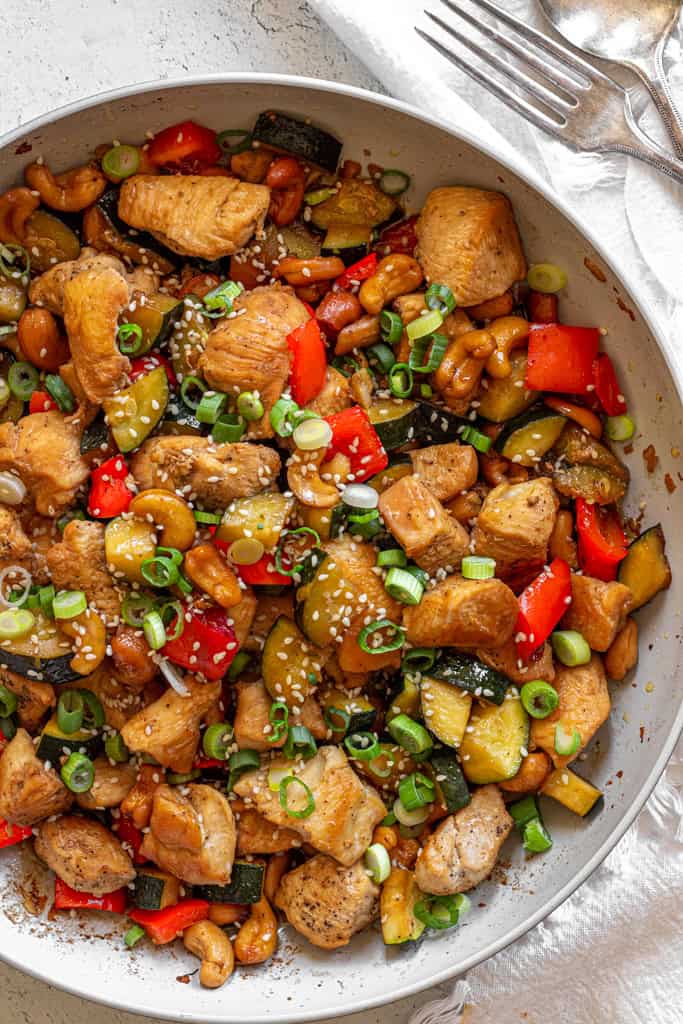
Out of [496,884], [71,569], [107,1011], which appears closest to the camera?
[71,569]

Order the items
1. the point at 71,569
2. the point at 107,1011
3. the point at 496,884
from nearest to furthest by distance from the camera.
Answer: the point at 71,569 < the point at 496,884 < the point at 107,1011

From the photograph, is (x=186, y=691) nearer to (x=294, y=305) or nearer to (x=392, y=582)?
(x=392, y=582)

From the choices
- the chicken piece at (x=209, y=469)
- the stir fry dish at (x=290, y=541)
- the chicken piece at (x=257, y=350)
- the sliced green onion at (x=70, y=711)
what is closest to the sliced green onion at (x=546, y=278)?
the stir fry dish at (x=290, y=541)

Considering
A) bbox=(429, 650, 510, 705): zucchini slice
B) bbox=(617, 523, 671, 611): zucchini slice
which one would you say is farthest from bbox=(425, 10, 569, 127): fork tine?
bbox=(429, 650, 510, 705): zucchini slice

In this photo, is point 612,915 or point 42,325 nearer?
point 42,325

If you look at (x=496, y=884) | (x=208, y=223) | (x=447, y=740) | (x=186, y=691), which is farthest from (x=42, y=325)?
(x=496, y=884)

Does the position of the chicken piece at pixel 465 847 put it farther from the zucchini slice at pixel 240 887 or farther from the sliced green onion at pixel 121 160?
the sliced green onion at pixel 121 160

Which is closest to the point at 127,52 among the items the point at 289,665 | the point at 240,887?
the point at 289,665
